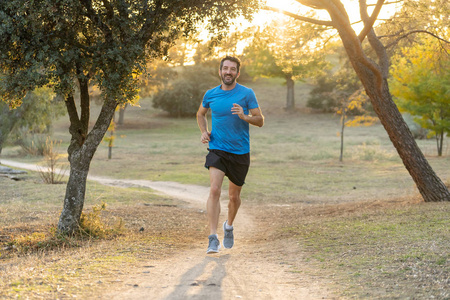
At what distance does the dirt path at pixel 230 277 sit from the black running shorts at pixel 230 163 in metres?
1.05

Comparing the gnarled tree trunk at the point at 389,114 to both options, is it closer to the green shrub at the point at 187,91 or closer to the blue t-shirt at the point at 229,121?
the blue t-shirt at the point at 229,121

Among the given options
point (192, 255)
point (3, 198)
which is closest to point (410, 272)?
point (192, 255)

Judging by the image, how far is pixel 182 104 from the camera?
198 ft

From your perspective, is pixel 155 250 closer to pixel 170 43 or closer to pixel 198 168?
pixel 170 43

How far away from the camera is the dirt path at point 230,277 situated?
4.98m

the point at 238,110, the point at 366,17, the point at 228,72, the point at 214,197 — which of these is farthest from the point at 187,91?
the point at 238,110

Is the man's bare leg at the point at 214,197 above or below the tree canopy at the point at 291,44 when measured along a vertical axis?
below

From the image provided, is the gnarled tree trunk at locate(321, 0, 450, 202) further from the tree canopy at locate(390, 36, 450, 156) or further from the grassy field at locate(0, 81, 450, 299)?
the tree canopy at locate(390, 36, 450, 156)

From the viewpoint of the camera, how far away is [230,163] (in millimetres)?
7070

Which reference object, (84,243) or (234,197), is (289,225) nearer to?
(234,197)

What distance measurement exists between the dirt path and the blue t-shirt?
1.43 meters

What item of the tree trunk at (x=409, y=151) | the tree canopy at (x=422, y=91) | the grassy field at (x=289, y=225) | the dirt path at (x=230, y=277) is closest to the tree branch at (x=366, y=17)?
the tree trunk at (x=409, y=151)

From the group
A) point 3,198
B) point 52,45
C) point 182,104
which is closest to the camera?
point 52,45

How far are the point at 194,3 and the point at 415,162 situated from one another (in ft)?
17.8
